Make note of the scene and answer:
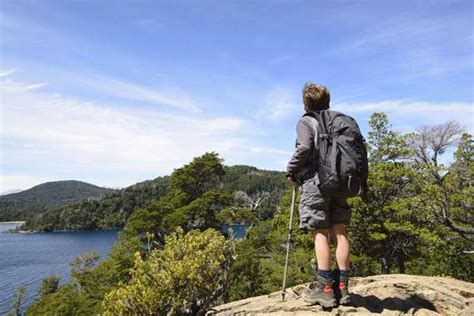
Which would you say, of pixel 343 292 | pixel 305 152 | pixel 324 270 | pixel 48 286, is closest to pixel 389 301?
pixel 343 292

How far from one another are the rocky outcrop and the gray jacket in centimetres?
165

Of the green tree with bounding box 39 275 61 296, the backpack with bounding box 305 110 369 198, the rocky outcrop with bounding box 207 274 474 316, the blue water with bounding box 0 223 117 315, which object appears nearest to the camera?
the backpack with bounding box 305 110 369 198

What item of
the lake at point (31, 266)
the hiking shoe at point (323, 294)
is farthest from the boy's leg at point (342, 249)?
the lake at point (31, 266)

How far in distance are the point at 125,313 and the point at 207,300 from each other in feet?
11.2

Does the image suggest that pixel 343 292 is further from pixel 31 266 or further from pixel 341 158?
pixel 31 266

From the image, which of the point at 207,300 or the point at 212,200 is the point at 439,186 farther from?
the point at 212,200

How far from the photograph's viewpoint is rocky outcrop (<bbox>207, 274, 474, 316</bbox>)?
4.86m

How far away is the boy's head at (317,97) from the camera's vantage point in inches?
193

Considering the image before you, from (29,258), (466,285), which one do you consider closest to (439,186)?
(466,285)

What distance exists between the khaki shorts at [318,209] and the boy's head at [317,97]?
2.99ft

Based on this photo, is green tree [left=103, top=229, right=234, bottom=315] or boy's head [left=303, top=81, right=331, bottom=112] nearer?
boy's head [left=303, top=81, right=331, bottom=112]

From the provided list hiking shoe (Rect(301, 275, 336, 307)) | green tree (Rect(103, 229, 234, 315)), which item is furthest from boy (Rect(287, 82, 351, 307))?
green tree (Rect(103, 229, 234, 315))

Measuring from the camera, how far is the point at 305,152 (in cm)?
460

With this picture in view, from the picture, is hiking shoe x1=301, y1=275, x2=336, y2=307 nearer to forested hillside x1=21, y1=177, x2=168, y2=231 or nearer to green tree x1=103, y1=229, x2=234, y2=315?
green tree x1=103, y1=229, x2=234, y2=315
